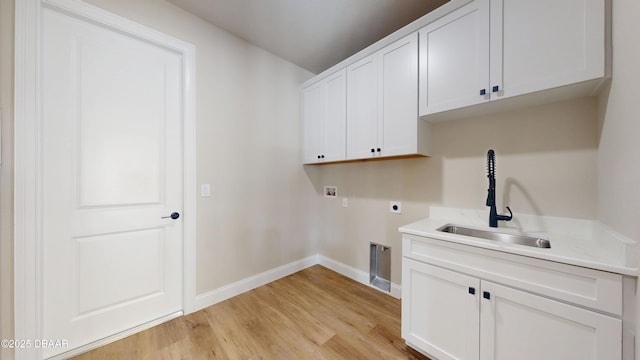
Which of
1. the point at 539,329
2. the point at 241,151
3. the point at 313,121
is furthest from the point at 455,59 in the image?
the point at 241,151

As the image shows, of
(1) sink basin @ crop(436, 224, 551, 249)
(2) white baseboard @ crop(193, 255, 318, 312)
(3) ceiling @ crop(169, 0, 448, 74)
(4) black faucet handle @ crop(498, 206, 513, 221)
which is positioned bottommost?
(2) white baseboard @ crop(193, 255, 318, 312)

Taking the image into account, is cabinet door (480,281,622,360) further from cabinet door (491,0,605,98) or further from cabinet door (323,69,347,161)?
cabinet door (323,69,347,161)

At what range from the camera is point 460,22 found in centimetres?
153

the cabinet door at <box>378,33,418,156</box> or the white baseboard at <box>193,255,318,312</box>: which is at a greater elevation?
the cabinet door at <box>378,33,418,156</box>

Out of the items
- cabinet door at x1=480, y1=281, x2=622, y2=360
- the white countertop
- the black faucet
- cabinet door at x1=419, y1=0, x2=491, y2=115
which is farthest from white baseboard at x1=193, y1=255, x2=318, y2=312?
cabinet door at x1=419, y1=0, x2=491, y2=115

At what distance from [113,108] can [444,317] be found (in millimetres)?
2788

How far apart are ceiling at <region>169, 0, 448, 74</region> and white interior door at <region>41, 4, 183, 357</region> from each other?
0.64 metres

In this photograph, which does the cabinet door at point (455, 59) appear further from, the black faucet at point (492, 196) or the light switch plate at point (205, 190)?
the light switch plate at point (205, 190)

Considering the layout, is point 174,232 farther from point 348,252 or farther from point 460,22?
point 460,22

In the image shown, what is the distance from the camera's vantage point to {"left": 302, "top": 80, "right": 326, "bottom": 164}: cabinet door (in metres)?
2.59

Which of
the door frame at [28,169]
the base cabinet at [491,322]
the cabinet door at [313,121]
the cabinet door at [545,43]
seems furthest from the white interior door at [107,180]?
the cabinet door at [545,43]

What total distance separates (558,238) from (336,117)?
6.51 feet

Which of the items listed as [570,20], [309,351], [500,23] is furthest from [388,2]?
[309,351]

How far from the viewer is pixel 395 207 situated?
7.52 feet
